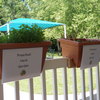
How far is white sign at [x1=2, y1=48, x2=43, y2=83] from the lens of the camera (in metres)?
0.68

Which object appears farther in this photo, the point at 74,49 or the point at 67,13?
the point at 67,13

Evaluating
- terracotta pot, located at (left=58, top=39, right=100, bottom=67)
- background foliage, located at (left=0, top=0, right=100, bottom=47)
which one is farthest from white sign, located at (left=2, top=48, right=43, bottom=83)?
background foliage, located at (left=0, top=0, right=100, bottom=47)

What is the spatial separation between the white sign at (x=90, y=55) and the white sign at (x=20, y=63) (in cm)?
28

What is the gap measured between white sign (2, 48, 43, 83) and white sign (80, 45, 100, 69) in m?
0.28

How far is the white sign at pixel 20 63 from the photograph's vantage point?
68 centimetres

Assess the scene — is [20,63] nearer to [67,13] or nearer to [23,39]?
[23,39]

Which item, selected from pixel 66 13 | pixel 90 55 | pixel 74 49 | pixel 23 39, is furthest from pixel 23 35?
pixel 66 13

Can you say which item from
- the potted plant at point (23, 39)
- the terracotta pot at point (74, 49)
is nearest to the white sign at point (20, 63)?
the potted plant at point (23, 39)

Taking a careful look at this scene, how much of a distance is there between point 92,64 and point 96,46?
0.35 ft

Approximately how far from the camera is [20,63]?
2.36 feet

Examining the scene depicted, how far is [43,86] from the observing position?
900 mm

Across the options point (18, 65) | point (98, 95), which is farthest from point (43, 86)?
point (98, 95)

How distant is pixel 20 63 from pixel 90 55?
0.44 meters

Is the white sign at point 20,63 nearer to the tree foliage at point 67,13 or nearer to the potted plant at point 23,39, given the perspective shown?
the potted plant at point 23,39
